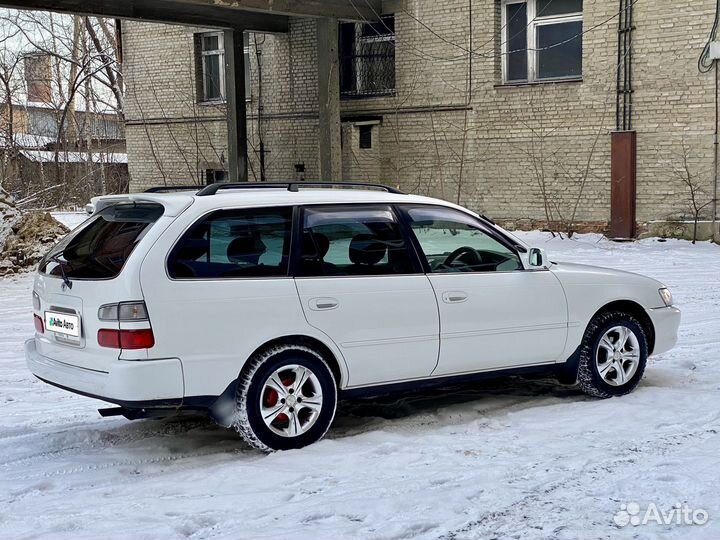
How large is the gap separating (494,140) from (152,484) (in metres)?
13.6

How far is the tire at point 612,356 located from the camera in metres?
6.70

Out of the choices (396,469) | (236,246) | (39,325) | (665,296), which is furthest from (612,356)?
(39,325)

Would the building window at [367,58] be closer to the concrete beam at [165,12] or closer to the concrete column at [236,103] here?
the concrete beam at [165,12]

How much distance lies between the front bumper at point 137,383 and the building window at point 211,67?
17.3m

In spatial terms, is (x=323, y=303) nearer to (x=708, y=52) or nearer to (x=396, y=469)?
(x=396, y=469)

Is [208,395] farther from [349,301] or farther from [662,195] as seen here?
[662,195]

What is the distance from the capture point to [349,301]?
5715mm

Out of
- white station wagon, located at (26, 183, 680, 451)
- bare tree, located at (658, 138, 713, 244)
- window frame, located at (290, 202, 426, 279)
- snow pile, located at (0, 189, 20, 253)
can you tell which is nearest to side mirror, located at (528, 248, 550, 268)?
white station wagon, located at (26, 183, 680, 451)

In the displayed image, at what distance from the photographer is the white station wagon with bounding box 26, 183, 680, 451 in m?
5.19

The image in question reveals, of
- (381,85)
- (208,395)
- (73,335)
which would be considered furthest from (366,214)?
(381,85)

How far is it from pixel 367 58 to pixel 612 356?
13.8 metres

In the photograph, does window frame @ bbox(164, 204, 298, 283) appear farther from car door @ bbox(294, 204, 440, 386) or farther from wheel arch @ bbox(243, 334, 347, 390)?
wheel arch @ bbox(243, 334, 347, 390)

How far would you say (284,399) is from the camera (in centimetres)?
552

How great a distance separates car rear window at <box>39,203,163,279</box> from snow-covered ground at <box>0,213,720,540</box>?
115 centimetres
